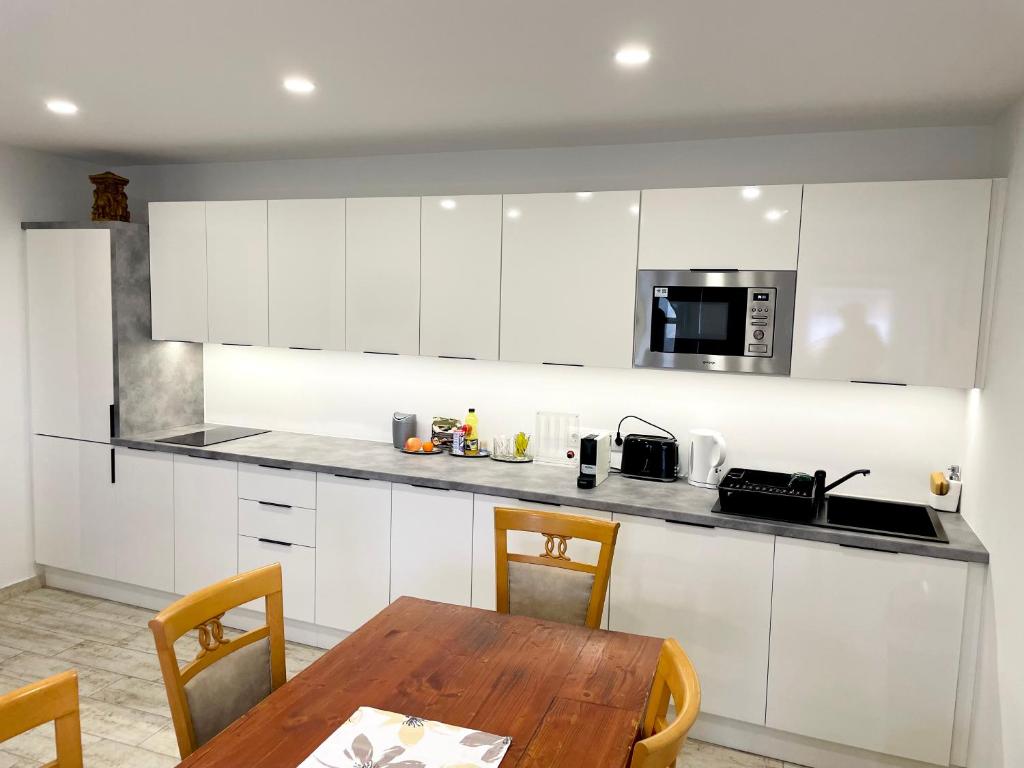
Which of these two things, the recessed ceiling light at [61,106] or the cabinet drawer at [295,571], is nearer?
the recessed ceiling light at [61,106]

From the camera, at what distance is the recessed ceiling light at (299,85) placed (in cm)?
264

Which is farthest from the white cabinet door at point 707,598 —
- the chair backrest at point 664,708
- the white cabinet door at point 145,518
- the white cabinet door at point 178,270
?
the white cabinet door at point 178,270

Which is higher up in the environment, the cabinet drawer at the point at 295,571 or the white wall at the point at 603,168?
the white wall at the point at 603,168

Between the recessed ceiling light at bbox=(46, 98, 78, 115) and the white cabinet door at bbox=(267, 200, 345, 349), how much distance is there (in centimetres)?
99

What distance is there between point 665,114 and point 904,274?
1.14 m

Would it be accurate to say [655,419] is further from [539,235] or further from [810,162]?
[810,162]

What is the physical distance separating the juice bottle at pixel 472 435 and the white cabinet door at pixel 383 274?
487mm

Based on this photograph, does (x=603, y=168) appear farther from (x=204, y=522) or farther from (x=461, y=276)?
(x=204, y=522)

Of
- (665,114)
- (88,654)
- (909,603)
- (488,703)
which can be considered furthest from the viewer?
(88,654)

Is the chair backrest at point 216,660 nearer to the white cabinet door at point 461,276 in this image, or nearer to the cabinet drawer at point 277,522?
the cabinet drawer at point 277,522

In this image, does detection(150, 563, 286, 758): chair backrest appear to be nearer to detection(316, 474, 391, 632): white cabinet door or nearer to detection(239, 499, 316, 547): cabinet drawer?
detection(316, 474, 391, 632): white cabinet door

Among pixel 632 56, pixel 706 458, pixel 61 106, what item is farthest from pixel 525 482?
pixel 61 106

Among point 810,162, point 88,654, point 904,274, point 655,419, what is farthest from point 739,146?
point 88,654

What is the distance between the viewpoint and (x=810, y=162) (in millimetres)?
3271
